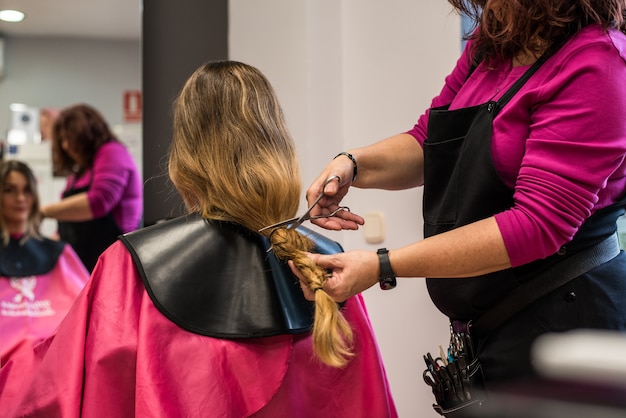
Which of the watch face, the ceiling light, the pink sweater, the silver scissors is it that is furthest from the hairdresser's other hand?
the ceiling light

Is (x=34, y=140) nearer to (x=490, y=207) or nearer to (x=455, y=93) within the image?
(x=455, y=93)

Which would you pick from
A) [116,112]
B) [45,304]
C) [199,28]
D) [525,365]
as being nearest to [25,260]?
[45,304]

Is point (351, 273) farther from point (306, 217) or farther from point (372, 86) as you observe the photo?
point (372, 86)

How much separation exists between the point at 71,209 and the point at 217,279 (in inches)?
45.2

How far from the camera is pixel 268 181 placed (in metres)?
1.41

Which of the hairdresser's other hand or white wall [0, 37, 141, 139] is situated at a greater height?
white wall [0, 37, 141, 139]

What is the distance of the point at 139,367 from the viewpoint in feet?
4.23

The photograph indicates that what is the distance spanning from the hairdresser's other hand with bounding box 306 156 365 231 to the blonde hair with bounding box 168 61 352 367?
0.15 ft

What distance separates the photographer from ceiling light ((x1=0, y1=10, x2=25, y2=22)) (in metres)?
2.30

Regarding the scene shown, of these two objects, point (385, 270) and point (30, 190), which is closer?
point (385, 270)

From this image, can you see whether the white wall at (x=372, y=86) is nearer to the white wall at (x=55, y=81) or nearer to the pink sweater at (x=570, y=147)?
the white wall at (x=55, y=81)

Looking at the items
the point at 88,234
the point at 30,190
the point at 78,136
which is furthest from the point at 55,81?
the point at 88,234

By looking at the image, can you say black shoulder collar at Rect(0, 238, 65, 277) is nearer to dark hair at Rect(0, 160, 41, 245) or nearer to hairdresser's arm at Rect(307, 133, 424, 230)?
dark hair at Rect(0, 160, 41, 245)

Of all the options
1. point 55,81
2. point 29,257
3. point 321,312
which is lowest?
point 29,257
